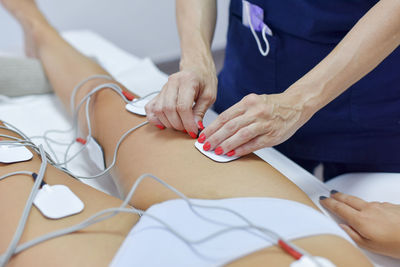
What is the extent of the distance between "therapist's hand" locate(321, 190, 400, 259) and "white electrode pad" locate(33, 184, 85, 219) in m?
0.55

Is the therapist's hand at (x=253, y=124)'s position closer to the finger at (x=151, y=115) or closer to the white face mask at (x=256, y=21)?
the finger at (x=151, y=115)

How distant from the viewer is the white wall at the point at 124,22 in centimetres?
206

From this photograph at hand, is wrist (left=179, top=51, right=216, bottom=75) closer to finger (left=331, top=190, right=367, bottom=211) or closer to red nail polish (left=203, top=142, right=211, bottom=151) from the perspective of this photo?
red nail polish (left=203, top=142, right=211, bottom=151)

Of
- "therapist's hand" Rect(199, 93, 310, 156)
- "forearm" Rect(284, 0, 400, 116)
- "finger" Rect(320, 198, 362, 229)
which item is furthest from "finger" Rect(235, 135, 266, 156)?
"finger" Rect(320, 198, 362, 229)

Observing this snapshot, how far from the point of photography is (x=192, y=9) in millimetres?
1178

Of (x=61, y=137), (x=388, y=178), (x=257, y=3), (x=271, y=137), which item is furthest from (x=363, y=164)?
(x=61, y=137)

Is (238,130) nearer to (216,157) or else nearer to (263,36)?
(216,157)

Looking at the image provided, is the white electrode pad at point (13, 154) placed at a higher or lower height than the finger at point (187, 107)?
lower

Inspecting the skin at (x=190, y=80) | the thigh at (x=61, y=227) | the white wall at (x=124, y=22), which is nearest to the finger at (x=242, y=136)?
the skin at (x=190, y=80)

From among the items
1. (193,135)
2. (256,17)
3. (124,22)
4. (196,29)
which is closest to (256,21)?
(256,17)

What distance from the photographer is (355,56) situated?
796 mm

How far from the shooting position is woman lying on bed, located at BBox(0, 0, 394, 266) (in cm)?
61

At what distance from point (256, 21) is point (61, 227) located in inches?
29.4

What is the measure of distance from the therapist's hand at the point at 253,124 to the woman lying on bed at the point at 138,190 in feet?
0.12
